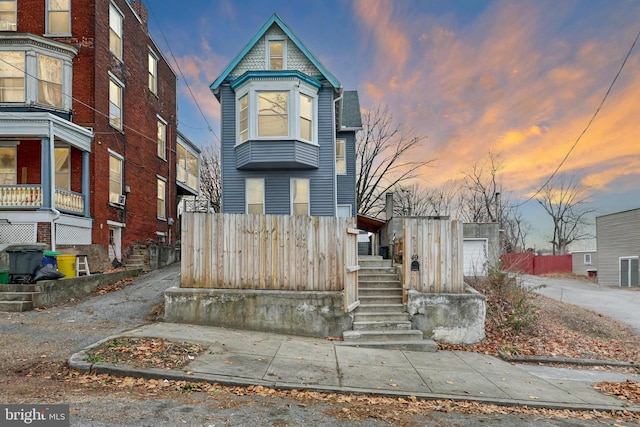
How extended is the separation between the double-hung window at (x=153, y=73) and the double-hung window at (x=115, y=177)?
5.22 m

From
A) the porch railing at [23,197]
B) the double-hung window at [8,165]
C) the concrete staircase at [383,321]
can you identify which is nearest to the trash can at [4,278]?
the porch railing at [23,197]

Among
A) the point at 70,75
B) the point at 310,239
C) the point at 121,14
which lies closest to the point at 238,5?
the point at 121,14

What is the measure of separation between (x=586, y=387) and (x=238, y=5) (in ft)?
57.6

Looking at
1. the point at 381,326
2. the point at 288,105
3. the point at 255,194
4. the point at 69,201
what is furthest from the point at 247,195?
the point at 381,326

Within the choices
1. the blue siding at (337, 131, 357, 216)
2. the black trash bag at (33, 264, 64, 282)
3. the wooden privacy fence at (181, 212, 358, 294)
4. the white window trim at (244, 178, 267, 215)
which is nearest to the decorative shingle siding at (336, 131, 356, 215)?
the blue siding at (337, 131, 357, 216)

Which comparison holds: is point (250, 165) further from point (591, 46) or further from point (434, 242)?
point (591, 46)

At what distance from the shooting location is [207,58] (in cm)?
2108

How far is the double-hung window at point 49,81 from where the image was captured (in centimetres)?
1380

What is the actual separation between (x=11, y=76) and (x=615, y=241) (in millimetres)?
34133

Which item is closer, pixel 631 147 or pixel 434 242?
pixel 434 242

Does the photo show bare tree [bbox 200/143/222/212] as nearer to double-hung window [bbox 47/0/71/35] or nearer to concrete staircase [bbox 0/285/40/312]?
double-hung window [bbox 47/0/71/35]

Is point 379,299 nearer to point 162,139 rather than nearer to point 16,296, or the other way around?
point 16,296

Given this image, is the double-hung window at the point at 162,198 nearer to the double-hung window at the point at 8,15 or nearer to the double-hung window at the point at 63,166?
the double-hung window at the point at 63,166

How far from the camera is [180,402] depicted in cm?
427
